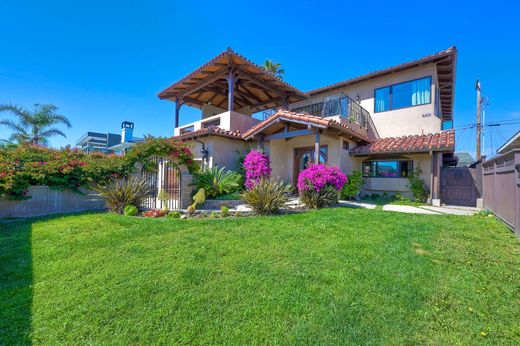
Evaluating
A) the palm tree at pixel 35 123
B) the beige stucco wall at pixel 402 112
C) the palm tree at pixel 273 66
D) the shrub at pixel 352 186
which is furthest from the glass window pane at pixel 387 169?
the palm tree at pixel 35 123

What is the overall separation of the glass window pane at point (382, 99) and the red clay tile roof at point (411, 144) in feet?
7.27

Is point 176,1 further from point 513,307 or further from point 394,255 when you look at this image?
point 513,307

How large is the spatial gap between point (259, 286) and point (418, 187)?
463 inches

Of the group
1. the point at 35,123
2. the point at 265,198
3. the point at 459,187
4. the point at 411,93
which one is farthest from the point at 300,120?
the point at 35,123

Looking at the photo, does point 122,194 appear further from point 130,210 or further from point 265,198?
point 265,198

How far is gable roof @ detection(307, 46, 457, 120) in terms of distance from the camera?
11.9 metres

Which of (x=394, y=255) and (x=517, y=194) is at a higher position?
(x=517, y=194)

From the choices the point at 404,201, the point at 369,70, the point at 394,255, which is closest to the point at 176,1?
the point at 369,70

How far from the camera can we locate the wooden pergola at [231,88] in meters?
11.5

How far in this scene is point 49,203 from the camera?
8.07 metres

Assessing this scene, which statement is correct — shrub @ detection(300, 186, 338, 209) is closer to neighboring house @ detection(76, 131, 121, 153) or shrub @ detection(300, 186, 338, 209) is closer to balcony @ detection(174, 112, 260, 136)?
balcony @ detection(174, 112, 260, 136)

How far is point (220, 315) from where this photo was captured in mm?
2719

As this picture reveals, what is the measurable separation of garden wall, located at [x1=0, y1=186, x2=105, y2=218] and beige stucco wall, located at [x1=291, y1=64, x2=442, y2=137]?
1582 cm

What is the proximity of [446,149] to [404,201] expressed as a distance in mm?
3095
